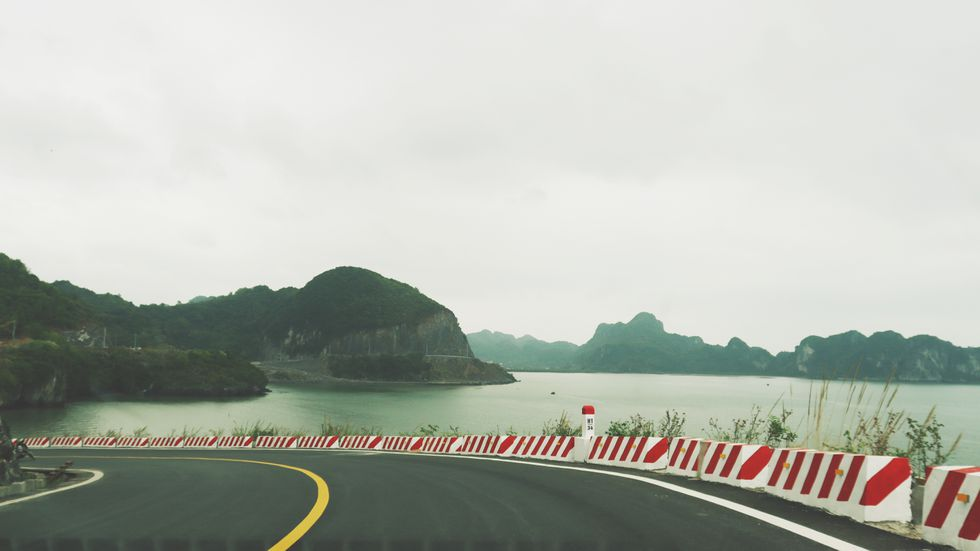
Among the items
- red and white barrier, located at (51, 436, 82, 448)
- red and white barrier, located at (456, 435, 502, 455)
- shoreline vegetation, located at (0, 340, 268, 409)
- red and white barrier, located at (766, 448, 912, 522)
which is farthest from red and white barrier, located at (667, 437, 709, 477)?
shoreline vegetation, located at (0, 340, 268, 409)

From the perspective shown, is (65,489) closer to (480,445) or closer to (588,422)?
(588,422)

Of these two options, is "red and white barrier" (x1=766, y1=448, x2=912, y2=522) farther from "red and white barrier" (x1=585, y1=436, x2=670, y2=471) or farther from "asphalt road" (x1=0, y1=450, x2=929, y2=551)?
"red and white barrier" (x1=585, y1=436, x2=670, y2=471)

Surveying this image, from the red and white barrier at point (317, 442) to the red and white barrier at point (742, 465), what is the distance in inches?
861

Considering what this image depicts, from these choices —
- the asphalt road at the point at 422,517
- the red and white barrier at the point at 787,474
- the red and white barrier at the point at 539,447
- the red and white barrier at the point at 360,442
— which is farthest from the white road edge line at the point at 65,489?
the red and white barrier at the point at 360,442

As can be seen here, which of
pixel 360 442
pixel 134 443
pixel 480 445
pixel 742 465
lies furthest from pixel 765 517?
pixel 134 443

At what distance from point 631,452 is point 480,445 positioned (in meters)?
8.64

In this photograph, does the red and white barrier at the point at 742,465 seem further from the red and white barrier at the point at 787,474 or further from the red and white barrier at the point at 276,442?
the red and white barrier at the point at 276,442

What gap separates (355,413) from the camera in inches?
3484

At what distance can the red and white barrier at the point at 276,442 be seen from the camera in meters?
29.8

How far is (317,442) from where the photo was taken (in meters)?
29.5

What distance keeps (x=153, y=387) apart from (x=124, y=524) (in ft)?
471

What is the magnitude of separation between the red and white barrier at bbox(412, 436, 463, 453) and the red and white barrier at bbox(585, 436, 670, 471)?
27.3 feet

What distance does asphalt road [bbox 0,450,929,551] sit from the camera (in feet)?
20.4

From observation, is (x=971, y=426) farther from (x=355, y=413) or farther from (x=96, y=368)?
(x=96, y=368)
